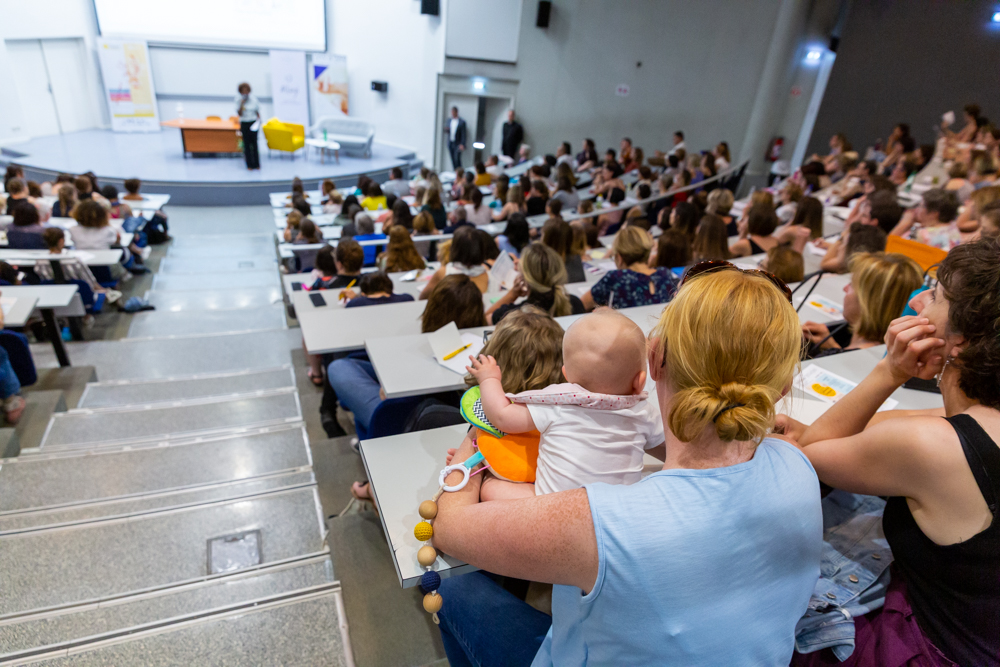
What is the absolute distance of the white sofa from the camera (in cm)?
1169

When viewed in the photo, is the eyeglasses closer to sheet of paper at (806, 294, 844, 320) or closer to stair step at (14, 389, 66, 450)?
sheet of paper at (806, 294, 844, 320)

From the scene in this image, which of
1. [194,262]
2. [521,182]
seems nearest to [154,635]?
[194,262]

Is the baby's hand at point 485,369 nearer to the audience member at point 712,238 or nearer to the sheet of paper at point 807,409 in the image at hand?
the sheet of paper at point 807,409

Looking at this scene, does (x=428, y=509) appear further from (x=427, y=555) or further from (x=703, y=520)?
(x=703, y=520)

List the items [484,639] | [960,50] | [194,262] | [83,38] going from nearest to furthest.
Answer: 1. [484,639]
2. [194,262]
3. [960,50]
4. [83,38]

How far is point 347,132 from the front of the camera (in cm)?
1220

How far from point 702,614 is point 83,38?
15102 mm

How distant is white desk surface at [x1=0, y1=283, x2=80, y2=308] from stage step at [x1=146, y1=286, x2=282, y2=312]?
185 centimetres

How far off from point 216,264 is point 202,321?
6.97 feet

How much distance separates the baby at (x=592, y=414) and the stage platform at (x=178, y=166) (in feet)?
32.0

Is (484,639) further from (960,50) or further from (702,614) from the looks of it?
(960,50)

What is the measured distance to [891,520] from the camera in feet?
3.87

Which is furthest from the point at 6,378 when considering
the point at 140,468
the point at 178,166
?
the point at 178,166

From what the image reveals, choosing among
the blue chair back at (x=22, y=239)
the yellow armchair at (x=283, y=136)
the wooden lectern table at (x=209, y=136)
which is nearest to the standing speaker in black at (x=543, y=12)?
the yellow armchair at (x=283, y=136)
